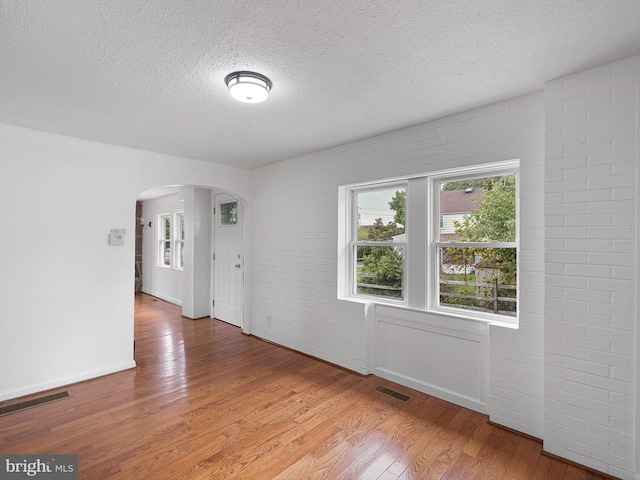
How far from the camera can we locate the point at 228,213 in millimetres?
5641

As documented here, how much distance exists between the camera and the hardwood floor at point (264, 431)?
2.03 m

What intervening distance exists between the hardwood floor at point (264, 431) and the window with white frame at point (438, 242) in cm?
94

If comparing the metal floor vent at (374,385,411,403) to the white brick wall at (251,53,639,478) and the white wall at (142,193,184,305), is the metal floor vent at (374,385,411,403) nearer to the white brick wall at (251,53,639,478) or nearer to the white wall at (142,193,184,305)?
the white brick wall at (251,53,639,478)

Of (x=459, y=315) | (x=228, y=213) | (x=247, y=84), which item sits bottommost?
(x=459, y=315)

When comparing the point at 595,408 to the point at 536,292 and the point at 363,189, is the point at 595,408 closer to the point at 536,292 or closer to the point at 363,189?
the point at 536,292

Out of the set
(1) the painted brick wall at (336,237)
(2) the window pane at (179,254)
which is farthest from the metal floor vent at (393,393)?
(2) the window pane at (179,254)

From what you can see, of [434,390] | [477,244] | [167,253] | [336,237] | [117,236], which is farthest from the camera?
[167,253]

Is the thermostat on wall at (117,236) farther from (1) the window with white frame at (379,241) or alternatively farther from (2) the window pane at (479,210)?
(2) the window pane at (479,210)

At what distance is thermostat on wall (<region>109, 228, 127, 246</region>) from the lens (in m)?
3.50

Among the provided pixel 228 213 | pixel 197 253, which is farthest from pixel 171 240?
pixel 228 213

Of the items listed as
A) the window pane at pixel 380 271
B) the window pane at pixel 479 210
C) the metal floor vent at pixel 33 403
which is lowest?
the metal floor vent at pixel 33 403

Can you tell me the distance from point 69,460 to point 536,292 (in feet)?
11.2

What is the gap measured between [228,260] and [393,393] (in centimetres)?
363

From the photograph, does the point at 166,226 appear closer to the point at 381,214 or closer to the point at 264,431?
the point at 381,214
